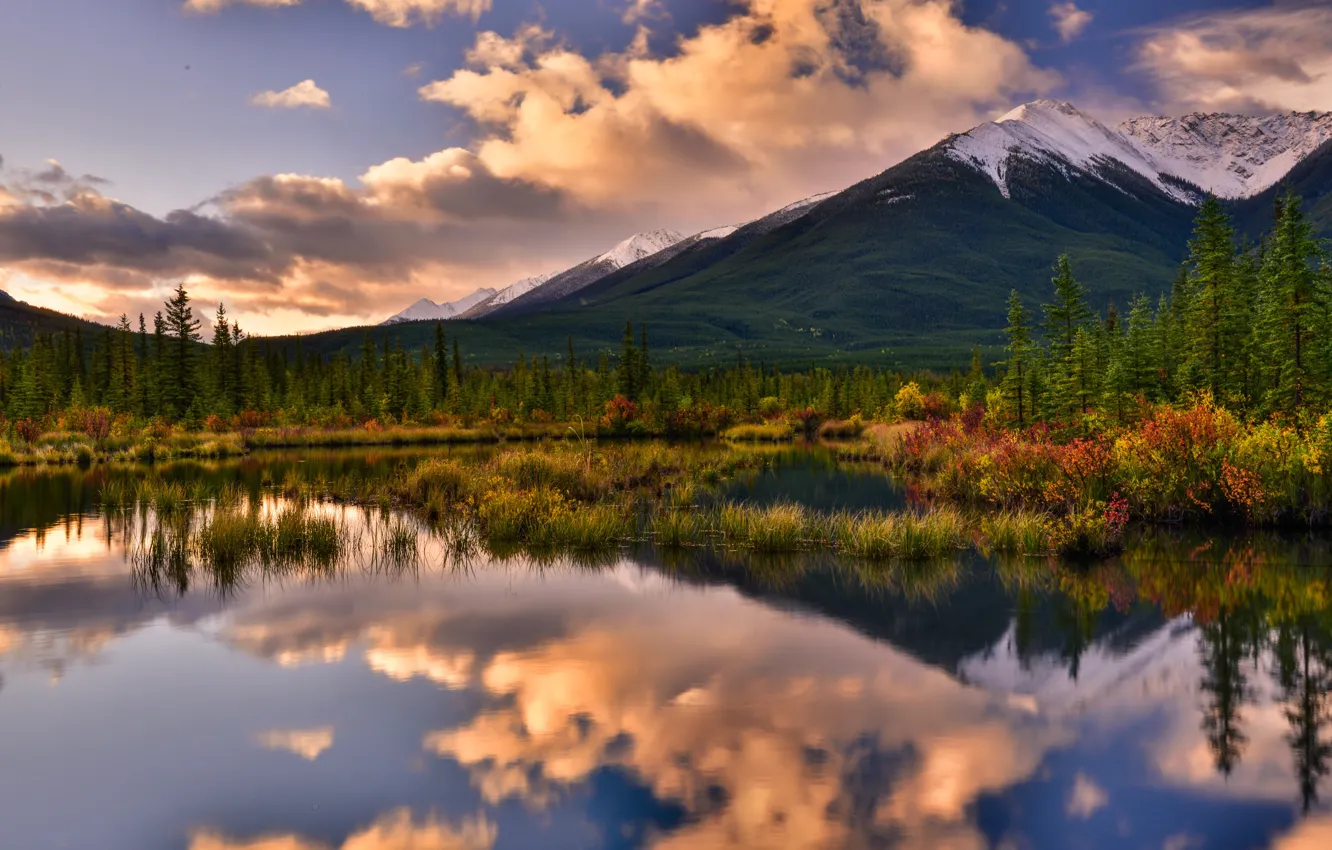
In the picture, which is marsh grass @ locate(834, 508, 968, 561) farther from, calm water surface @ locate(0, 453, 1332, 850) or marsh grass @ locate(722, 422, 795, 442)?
marsh grass @ locate(722, 422, 795, 442)

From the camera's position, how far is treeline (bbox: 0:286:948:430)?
7700cm

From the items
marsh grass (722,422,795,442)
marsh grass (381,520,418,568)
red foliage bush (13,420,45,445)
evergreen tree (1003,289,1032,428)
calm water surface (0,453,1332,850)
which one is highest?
evergreen tree (1003,289,1032,428)

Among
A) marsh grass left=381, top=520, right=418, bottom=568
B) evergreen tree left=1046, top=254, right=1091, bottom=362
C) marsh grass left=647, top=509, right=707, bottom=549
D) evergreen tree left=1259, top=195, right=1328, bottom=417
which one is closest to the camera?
marsh grass left=381, top=520, right=418, bottom=568

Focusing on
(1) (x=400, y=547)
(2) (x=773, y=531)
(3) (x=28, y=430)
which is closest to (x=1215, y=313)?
(2) (x=773, y=531)

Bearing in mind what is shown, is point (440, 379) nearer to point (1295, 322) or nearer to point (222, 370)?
point (222, 370)

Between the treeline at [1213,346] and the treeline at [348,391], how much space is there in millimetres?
42960

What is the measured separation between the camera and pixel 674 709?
1170cm

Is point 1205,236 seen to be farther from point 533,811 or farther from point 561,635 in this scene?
point 533,811

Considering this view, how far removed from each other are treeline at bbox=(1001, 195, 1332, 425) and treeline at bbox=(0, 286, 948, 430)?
1691 inches

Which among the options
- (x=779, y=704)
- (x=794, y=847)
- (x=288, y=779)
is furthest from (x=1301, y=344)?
(x=288, y=779)

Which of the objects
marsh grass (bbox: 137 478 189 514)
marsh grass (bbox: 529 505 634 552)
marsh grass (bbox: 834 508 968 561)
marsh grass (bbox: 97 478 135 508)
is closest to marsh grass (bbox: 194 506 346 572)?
marsh grass (bbox: 529 505 634 552)

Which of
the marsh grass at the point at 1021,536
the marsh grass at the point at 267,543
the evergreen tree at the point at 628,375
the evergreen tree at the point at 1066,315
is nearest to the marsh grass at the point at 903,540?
the marsh grass at the point at 1021,536

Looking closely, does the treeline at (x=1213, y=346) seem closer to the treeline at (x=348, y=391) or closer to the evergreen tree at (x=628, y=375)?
the treeline at (x=348, y=391)

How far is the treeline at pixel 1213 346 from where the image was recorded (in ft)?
A: 92.8
